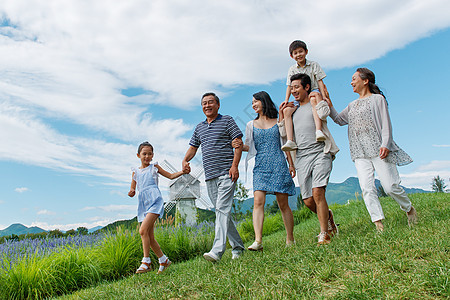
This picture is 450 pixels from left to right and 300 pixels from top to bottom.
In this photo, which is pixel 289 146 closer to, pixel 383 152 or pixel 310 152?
pixel 310 152

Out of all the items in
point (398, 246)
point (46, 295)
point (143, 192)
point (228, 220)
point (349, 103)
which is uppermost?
point (349, 103)

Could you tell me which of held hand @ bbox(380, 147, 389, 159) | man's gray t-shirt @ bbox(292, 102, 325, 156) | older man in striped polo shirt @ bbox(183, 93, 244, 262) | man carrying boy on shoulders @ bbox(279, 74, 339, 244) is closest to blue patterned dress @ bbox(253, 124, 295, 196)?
man carrying boy on shoulders @ bbox(279, 74, 339, 244)

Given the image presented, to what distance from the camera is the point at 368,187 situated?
15.4ft

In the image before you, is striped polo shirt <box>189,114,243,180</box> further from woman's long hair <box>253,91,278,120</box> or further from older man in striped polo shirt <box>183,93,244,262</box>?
woman's long hair <box>253,91,278,120</box>

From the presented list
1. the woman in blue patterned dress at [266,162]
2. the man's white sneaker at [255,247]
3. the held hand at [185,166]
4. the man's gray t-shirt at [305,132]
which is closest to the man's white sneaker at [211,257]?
the man's white sneaker at [255,247]

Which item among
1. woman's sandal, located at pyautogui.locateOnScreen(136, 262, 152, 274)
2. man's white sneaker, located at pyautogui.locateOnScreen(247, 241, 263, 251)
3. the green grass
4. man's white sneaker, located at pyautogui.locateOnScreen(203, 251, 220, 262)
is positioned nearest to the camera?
the green grass

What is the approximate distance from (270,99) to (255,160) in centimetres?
86

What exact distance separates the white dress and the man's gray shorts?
6.23 feet

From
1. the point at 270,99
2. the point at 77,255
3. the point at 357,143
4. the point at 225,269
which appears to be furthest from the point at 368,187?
the point at 77,255

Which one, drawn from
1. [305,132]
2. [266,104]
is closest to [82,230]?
[266,104]

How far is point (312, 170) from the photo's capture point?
4.73 m

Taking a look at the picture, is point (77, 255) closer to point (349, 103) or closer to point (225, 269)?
point (225, 269)

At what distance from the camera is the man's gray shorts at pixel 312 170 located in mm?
4586

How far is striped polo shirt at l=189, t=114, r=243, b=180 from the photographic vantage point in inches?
183
